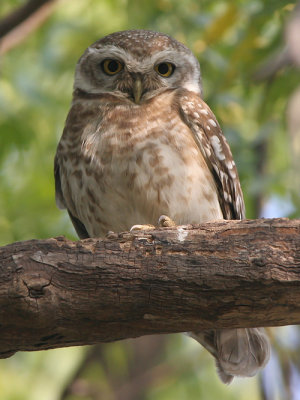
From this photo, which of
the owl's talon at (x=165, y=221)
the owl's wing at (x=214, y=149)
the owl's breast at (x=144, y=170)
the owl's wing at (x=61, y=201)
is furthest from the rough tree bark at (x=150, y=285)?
the owl's wing at (x=61, y=201)

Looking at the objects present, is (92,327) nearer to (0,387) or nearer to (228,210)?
(228,210)

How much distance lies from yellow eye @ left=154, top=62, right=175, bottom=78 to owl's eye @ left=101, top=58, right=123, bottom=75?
0.80 feet

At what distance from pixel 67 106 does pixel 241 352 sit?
322cm

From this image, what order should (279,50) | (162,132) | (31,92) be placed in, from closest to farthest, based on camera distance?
(162,132) → (279,50) → (31,92)

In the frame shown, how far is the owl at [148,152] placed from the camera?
426cm

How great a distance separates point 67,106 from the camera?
665 centimetres

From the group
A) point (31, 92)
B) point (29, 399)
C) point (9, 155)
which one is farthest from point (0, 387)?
point (31, 92)

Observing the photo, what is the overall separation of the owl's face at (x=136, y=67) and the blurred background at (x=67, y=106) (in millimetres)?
566

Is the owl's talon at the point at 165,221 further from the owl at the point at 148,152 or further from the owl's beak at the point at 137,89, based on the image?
the owl's beak at the point at 137,89

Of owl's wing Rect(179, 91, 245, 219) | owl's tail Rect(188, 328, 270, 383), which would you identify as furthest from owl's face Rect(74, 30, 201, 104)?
owl's tail Rect(188, 328, 270, 383)

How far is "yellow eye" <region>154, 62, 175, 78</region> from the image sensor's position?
4.71 m

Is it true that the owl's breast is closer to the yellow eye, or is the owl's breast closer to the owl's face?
the owl's face

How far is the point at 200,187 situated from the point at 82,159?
0.74m

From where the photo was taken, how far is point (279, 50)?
5.14m
